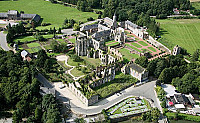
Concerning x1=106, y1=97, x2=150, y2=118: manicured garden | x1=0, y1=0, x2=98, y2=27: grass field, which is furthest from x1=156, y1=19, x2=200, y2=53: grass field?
x1=0, y1=0, x2=98, y2=27: grass field

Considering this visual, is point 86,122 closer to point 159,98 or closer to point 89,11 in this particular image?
point 159,98

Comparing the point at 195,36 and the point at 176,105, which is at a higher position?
the point at 195,36

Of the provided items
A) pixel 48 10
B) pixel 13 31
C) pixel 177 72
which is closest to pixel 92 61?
pixel 177 72

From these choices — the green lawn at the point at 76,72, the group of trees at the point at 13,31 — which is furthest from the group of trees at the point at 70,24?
the green lawn at the point at 76,72

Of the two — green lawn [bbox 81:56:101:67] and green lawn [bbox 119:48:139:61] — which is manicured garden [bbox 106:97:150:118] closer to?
green lawn [bbox 81:56:101:67]

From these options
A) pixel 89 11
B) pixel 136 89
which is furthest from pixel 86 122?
pixel 89 11

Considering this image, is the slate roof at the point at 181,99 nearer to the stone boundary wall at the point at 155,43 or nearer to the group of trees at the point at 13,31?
the stone boundary wall at the point at 155,43

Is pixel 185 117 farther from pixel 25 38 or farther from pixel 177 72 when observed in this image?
pixel 25 38
